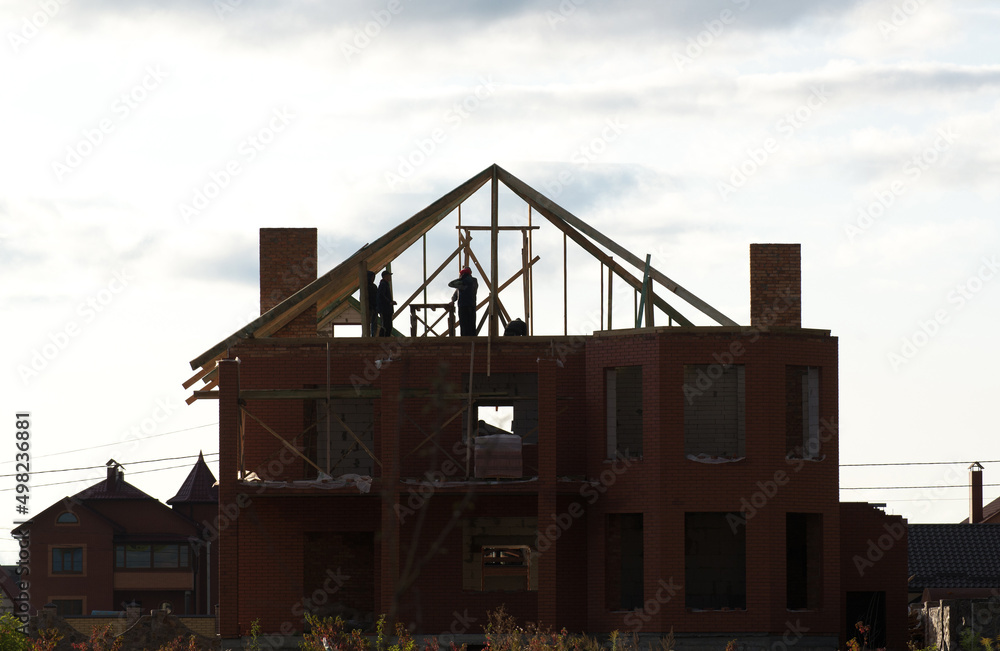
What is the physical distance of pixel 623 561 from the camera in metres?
Result: 28.5

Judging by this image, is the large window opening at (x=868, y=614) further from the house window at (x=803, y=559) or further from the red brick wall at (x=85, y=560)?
the red brick wall at (x=85, y=560)

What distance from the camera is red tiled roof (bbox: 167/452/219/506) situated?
205 feet

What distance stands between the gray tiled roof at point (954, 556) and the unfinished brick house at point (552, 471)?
66.0 ft

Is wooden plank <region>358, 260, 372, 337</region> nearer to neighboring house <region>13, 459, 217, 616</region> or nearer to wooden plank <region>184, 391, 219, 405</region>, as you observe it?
wooden plank <region>184, 391, 219, 405</region>

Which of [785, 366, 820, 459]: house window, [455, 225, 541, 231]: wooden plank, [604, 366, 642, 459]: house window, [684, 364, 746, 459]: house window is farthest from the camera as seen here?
[455, 225, 541, 231]: wooden plank

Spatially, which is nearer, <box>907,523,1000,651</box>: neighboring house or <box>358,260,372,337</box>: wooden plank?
<box>358,260,372,337</box>: wooden plank

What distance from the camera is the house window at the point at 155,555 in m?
59.7

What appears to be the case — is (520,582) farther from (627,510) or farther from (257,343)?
(257,343)

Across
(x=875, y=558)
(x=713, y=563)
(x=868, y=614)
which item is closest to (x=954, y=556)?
(x=868, y=614)

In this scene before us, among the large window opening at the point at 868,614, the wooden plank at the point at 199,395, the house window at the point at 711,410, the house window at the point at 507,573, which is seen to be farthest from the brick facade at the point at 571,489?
the house window at the point at 507,573

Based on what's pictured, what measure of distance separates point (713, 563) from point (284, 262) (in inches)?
467

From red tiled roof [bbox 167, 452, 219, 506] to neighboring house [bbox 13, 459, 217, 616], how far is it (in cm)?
210

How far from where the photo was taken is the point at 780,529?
26.4 meters

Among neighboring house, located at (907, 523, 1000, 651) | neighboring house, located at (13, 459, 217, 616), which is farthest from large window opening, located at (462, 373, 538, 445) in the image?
neighboring house, located at (13, 459, 217, 616)
